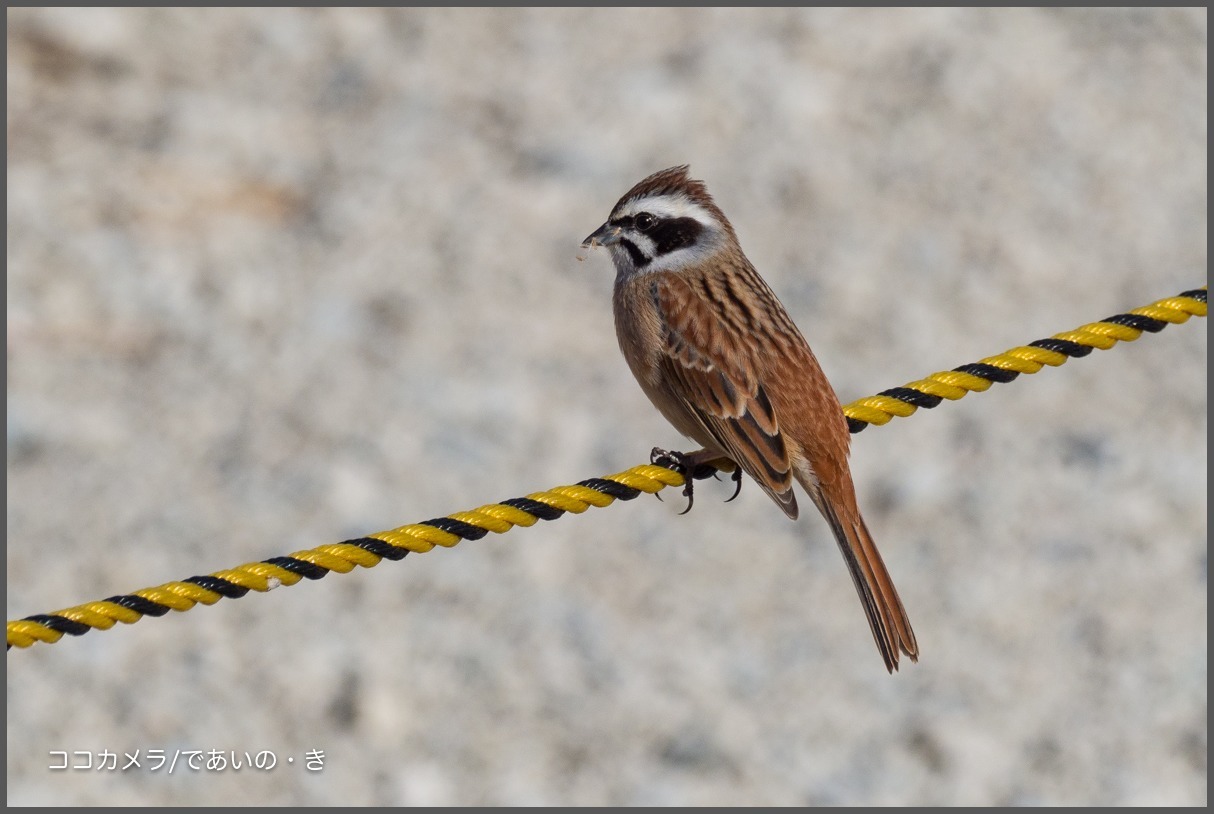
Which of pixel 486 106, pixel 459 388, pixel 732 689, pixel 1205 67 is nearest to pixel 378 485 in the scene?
pixel 459 388

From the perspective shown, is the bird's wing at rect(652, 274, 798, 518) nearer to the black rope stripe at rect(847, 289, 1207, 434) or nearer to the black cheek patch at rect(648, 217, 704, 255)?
the black cheek patch at rect(648, 217, 704, 255)

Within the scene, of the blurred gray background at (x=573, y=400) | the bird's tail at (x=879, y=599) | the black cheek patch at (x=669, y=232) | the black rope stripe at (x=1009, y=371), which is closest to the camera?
the black rope stripe at (x=1009, y=371)

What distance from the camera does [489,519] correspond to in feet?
16.1

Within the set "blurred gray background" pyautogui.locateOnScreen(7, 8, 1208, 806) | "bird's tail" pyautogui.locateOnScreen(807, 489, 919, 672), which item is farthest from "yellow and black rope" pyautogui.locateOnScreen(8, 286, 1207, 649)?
"blurred gray background" pyautogui.locateOnScreen(7, 8, 1208, 806)

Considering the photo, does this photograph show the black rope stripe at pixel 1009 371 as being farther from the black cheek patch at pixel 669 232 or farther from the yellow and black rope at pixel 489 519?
the black cheek patch at pixel 669 232

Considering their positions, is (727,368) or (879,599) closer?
(879,599)

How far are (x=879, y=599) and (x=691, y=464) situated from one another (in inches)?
34.2

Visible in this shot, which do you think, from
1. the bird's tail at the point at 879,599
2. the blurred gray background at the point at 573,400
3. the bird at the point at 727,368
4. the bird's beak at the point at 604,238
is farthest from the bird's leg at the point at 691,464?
the blurred gray background at the point at 573,400

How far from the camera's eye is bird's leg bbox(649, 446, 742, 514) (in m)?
6.32

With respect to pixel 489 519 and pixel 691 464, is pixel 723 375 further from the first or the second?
pixel 489 519

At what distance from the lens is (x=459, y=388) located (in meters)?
13.7

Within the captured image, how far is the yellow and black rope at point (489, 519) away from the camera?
14.9 feet

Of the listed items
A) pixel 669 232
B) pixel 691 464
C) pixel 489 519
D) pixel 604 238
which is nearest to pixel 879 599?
pixel 691 464

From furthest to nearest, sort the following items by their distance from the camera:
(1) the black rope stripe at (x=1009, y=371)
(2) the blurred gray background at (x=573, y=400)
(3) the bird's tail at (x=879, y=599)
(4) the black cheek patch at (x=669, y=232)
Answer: (2) the blurred gray background at (x=573, y=400) → (4) the black cheek patch at (x=669, y=232) → (3) the bird's tail at (x=879, y=599) → (1) the black rope stripe at (x=1009, y=371)
